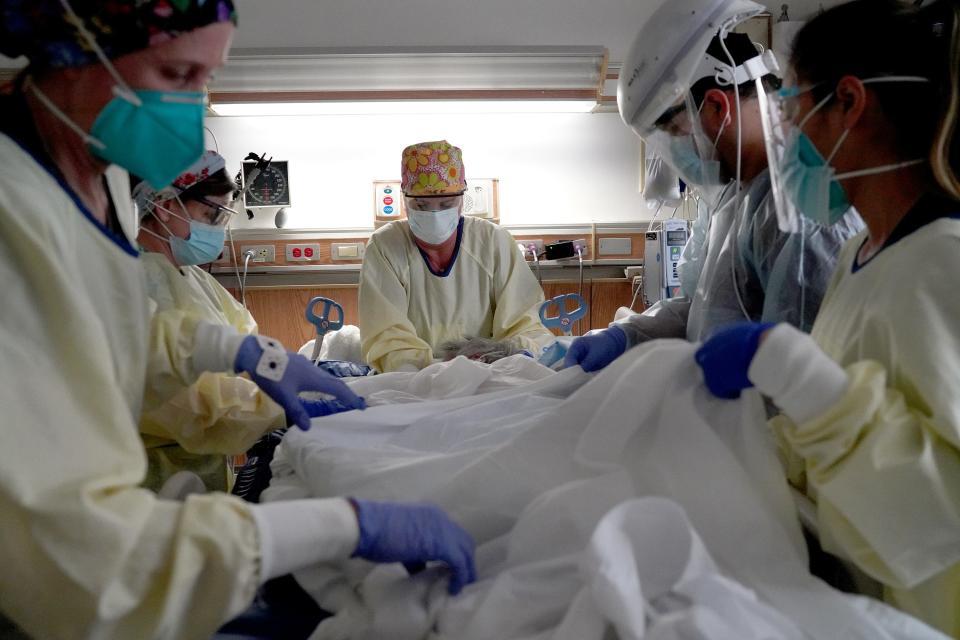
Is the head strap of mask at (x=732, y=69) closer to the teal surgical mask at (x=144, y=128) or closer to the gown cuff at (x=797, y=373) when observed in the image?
the gown cuff at (x=797, y=373)

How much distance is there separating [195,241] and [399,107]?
6.22 ft

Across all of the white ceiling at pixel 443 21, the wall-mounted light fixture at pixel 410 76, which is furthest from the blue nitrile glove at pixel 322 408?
the white ceiling at pixel 443 21

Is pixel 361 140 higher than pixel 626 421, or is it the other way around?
pixel 361 140

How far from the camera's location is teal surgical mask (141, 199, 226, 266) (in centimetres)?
210

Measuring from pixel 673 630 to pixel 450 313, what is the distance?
2.30 m

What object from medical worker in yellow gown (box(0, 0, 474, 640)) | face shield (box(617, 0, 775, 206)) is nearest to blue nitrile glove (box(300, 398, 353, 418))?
medical worker in yellow gown (box(0, 0, 474, 640))

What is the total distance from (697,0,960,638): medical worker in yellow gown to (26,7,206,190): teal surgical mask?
88 centimetres

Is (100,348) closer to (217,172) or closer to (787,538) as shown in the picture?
(787,538)

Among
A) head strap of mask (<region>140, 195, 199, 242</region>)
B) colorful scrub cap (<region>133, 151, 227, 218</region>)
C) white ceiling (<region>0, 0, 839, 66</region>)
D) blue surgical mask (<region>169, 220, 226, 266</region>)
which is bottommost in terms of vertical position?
blue surgical mask (<region>169, 220, 226, 266</region>)

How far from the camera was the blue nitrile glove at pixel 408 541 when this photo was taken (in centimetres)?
86

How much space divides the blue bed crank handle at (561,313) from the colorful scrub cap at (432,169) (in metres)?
0.63

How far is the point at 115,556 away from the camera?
724 mm

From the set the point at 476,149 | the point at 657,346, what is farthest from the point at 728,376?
the point at 476,149

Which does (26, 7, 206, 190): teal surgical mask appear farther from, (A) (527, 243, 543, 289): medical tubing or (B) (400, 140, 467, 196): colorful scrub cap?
(A) (527, 243, 543, 289): medical tubing
